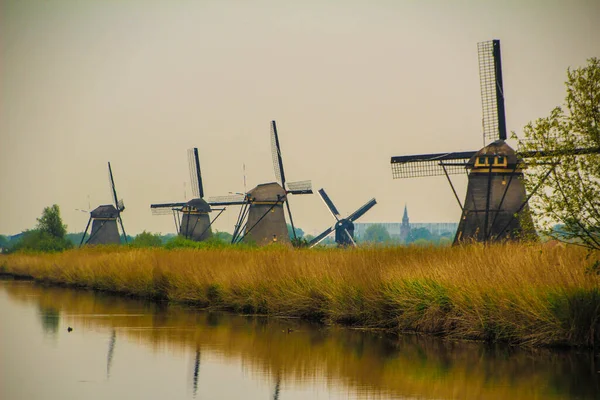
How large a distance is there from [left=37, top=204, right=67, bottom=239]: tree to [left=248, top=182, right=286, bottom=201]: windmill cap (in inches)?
1409

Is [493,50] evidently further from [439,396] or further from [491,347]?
[439,396]

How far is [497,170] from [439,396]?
1020 inches

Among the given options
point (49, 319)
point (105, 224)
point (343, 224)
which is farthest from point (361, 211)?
point (49, 319)

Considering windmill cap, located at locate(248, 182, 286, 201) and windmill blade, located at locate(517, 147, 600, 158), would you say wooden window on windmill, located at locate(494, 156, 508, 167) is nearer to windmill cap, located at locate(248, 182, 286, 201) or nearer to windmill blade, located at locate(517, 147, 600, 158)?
windmill blade, located at locate(517, 147, 600, 158)

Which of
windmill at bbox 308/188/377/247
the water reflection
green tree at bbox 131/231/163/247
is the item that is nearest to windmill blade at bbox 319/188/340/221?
windmill at bbox 308/188/377/247

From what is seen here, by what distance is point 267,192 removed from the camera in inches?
2559

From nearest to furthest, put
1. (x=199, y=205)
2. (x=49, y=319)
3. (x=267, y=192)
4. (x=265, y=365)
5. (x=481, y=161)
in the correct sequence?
(x=265, y=365)
(x=49, y=319)
(x=481, y=161)
(x=267, y=192)
(x=199, y=205)

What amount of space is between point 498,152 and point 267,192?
27494 millimetres

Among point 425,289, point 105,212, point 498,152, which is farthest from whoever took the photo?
point 105,212

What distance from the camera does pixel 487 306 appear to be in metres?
20.0

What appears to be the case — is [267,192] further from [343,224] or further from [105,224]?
[105,224]

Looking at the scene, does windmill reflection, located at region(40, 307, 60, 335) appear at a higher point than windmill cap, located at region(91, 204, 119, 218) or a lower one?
lower

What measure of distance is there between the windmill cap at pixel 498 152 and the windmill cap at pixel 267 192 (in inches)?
1014

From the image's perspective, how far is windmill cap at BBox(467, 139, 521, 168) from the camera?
39656mm
